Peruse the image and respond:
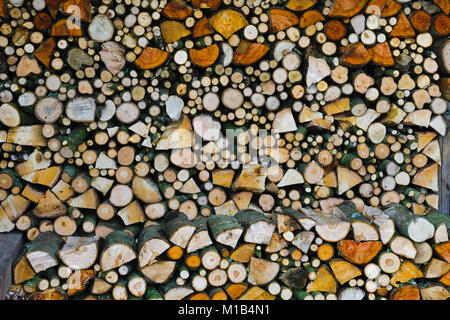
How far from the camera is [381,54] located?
3.22 metres

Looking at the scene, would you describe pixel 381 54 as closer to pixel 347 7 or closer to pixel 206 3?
pixel 347 7

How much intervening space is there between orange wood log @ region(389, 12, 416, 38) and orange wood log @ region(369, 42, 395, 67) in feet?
0.41

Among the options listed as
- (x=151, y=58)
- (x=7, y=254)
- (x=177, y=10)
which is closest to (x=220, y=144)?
(x=151, y=58)

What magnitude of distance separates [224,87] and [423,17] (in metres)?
1.74

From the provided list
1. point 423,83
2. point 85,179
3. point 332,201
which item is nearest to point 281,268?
point 332,201

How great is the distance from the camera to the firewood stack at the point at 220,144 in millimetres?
2883

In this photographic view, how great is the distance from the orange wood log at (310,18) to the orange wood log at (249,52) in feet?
1.18

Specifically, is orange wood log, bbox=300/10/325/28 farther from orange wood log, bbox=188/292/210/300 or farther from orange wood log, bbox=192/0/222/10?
orange wood log, bbox=188/292/210/300

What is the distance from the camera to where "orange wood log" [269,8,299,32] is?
3.09m

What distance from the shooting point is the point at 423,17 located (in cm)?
325

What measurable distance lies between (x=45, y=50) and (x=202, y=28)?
1.21m

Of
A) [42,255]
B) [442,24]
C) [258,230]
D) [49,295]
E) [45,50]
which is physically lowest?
[49,295]

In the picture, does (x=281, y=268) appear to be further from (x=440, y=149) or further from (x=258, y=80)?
(x=440, y=149)

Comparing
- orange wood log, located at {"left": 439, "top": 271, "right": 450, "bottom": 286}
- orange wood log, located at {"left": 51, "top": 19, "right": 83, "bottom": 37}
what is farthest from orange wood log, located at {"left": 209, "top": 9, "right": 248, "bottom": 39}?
orange wood log, located at {"left": 439, "top": 271, "right": 450, "bottom": 286}
